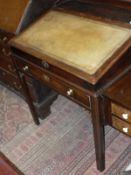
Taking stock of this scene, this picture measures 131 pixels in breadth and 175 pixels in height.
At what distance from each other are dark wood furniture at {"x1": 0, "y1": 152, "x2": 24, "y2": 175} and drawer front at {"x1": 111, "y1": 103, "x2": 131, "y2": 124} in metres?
0.93

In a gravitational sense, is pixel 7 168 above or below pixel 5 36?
below

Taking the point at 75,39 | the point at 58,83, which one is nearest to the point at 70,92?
the point at 58,83

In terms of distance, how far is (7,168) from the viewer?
210 centimetres

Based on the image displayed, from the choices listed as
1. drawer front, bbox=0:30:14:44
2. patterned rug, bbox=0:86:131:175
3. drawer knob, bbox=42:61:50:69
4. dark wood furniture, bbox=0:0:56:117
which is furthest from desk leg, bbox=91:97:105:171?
drawer front, bbox=0:30:14:44

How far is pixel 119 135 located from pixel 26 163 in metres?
0.77

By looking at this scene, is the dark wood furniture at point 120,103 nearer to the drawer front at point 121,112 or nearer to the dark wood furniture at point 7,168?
the drawer front at point 121,112

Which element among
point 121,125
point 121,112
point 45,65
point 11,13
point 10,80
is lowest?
point 10,80

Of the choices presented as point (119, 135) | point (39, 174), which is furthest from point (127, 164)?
point (39, 174)

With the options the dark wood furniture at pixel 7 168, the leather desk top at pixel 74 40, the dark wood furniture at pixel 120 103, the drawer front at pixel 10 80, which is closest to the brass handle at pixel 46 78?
the leather desk top at pixel 74 40

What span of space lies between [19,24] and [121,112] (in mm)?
966

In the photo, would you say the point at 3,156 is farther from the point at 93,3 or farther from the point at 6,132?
the point at 93,3

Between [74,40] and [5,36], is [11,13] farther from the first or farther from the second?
[74,40]

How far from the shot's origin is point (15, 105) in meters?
2.65

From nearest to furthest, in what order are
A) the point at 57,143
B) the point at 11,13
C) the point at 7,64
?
1. the point at 11,13
2. the point at 57,143
3. the point at 7,64
